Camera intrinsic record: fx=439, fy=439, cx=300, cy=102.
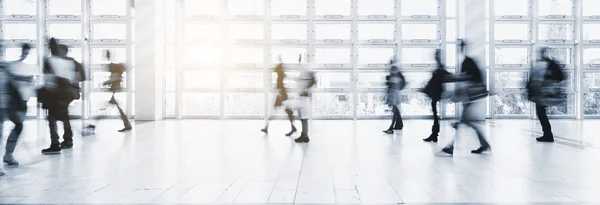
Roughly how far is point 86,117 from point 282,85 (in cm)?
994

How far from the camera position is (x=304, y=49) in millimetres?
16062

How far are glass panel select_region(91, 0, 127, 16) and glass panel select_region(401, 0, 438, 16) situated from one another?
33.2 feet

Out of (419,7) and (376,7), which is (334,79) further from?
(419,7)

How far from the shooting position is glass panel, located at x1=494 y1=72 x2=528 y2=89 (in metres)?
16.0

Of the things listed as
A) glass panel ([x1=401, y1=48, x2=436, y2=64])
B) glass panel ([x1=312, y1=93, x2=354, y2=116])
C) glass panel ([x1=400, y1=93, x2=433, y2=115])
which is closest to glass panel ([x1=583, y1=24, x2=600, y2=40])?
glass panel ([x1=401, y1=48, x2=436, y2=64])

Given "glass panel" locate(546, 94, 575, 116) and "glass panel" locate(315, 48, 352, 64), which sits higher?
"glass panel" locate(315, 48, 352, 64)

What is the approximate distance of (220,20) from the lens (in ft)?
52.1

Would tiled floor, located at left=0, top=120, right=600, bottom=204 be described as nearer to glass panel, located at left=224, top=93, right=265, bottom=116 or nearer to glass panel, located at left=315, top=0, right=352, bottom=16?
glass panel, located at left=224, top=93, right=265, bottom=116

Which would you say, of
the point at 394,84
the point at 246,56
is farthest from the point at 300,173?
the point at 246,56

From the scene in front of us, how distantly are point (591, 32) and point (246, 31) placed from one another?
1263 centimetres

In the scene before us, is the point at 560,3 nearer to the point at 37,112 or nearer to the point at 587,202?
the point at 587,202

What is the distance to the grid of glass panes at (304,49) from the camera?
Answer: 1586 centimetres

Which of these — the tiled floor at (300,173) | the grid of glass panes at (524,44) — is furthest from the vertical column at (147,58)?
the grid of glass panes at (524,44)

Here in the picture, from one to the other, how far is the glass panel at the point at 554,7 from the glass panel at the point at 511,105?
3197 mm
